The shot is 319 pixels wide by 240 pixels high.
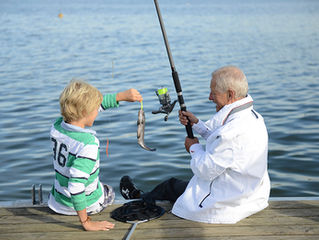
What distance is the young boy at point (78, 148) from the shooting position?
350 cm

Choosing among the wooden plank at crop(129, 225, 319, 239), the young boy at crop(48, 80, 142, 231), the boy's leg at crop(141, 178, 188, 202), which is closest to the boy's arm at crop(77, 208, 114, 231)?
the young boy at crop(48, 80, 142, 231)

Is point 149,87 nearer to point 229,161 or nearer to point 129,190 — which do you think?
point 129,190

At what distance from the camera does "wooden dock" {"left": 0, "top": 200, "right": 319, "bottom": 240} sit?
3521 mm

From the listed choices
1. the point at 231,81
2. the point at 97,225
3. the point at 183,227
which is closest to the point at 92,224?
the point at 97,225

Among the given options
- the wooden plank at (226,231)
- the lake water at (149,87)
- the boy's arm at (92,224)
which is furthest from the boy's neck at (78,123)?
the lake water at (149,87)

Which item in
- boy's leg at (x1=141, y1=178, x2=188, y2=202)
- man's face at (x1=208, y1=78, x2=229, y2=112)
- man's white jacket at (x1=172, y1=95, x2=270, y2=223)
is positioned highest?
man's face at (x1=208, y1=78, x2=229, y2=112)

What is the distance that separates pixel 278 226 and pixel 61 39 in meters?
21.0

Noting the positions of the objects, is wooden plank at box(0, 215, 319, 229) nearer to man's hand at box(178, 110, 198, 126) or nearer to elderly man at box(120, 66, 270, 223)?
elderly man at box(120, 66, 270, 223)

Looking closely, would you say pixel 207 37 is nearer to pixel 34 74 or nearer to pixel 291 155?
pixel 34 74

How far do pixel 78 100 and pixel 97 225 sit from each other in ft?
3.02

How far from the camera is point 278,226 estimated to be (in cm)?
365

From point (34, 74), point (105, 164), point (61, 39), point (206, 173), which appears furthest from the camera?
point (61, 39)

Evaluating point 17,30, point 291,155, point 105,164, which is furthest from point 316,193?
point 17,30

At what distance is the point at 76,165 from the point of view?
3.50 meters
